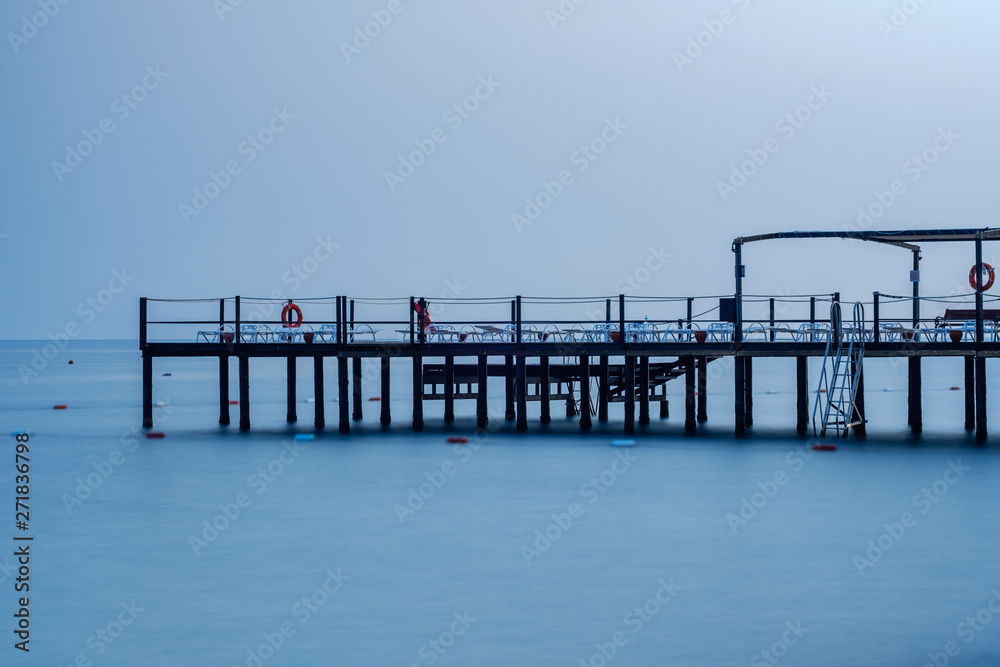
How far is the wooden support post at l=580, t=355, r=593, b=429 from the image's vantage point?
31203 mm

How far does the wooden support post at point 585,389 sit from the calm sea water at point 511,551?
860 mm

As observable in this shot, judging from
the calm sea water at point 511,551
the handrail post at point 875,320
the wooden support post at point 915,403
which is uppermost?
the handrail post at point 875,320

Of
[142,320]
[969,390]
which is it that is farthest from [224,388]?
[969,390]

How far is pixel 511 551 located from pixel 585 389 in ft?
45.6

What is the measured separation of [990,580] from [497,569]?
21.3 feet

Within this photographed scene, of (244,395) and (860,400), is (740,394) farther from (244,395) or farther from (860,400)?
(244,395)

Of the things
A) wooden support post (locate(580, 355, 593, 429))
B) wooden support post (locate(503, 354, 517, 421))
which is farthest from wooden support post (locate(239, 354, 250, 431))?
wooden support post (locate(580, 355, 593, 429))

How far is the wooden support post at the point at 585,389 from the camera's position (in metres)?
31.2

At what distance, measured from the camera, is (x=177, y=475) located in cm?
2667

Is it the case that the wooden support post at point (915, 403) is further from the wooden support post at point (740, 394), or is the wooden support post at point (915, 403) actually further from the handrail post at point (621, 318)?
the handrail post at point (621, 318)

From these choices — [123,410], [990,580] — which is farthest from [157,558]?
[123,410]

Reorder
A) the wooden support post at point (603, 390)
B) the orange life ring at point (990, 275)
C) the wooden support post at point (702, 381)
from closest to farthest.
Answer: the orange life ring at point (990, 275) → the wooden support post at point (702, 381) → the wooden support post at point (603, 390)

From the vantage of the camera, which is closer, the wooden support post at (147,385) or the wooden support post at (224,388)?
the wooden support post at (147,385)

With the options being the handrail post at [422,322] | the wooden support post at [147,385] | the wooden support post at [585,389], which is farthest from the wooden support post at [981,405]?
the wooden support post at [147,385]
